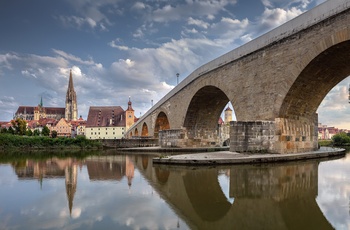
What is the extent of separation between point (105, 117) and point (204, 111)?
4504 centimetres

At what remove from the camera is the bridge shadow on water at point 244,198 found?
3.98m

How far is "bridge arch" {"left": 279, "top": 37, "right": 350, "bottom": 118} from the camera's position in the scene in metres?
9.97

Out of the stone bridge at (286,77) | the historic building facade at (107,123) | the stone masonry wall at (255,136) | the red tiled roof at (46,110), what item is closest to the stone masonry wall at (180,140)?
the stone bridge at (286,77)

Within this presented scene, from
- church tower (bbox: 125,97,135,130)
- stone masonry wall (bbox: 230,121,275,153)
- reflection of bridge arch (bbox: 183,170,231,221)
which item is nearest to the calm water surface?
reflection of bridge arch (bbox: 183,170,231,221)

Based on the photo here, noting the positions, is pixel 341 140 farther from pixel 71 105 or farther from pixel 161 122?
pixel 71 105

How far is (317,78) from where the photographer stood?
38.7ft

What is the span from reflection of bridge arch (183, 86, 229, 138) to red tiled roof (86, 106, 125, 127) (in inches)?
1645

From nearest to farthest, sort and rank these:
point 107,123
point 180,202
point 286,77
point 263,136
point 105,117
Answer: point 180,202 < point 286,77 < point 263,136 < point 107,123 < point 105,117

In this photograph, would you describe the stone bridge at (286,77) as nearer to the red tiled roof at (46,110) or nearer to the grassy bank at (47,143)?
the grassy bank at (47,143)

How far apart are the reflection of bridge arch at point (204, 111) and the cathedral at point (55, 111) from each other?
78.4m

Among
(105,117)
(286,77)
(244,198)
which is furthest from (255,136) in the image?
(105,117)

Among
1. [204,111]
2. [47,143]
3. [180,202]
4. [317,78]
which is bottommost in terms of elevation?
[180,202]

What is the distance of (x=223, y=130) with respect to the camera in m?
24.9

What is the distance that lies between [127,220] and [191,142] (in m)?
18.5
